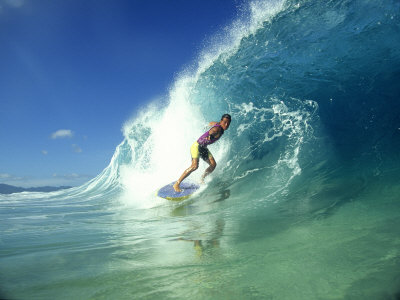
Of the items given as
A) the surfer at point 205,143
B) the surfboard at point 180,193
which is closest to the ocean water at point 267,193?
the surfboard at point 180,193

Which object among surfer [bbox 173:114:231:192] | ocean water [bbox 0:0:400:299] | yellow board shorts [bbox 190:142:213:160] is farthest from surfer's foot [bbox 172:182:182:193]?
yellow board shorts [bbox 190:142:213:160]

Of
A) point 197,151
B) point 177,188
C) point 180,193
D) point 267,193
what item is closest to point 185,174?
point 177,188

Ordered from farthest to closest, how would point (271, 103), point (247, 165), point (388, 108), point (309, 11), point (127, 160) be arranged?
point (127, 160) → point (309, 11) → point (271, 103) → point (247, 165) → point (388, 108)

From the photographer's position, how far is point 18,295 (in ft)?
6.23

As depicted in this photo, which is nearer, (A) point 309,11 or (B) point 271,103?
(B) point 271,103

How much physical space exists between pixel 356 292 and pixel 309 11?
10236 millimetres

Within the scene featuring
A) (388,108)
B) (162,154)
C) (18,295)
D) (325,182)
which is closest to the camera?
(18,295)

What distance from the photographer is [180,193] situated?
700 cm

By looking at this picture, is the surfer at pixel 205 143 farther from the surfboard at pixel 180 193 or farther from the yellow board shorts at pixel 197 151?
the surfboard at pixel 180 193

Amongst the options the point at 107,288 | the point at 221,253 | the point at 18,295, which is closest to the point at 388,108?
the point at 221,253

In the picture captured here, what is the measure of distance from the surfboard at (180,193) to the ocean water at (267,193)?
0.54ft

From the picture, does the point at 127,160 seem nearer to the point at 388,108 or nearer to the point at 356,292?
the point at 388,108

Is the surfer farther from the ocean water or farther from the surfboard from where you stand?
the ocean water

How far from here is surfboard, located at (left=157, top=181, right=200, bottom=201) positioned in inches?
269
